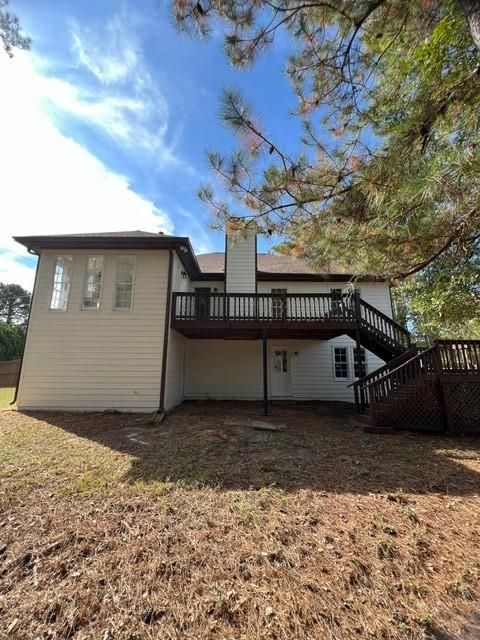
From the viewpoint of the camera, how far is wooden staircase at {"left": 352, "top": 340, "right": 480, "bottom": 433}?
670cm

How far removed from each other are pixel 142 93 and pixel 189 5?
3540mm

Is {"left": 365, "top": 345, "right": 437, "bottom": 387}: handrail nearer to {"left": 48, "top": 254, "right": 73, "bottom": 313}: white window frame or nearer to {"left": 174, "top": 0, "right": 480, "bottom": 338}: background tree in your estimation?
{"left": 174, "top": 0, "right": 480, "bottom": 338}: background tree

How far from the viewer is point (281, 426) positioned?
6.90 meters

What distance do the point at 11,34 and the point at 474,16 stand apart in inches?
240

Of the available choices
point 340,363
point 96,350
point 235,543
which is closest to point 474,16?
point 235,543

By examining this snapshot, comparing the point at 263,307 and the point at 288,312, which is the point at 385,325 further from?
the point at 263,307

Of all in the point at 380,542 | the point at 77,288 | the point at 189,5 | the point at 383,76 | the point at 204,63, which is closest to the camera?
the point at 380,542

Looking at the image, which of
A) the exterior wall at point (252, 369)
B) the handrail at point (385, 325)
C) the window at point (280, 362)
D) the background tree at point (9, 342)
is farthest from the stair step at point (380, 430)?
the background tree at point (9, 342)

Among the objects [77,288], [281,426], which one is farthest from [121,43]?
[281,426]

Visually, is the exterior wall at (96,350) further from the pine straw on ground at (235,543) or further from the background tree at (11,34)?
the background tree at (11,34)

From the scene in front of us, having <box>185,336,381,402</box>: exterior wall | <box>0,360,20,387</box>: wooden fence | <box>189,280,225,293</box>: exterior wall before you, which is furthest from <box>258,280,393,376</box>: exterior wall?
<box>0,360,20,387</box>: wooden fence

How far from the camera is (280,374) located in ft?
38.4

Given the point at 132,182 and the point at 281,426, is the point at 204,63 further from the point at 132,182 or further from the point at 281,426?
the point at 281,426

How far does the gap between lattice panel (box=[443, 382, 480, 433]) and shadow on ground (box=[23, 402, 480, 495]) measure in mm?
648
